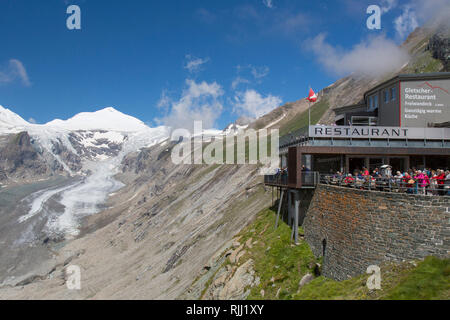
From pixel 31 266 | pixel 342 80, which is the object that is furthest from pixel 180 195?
pixel 342 80

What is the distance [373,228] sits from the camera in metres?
15.5

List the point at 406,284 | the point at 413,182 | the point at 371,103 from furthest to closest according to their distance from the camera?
1. the point at 371,103
2. the point at 413,182
3. the point at 406,284

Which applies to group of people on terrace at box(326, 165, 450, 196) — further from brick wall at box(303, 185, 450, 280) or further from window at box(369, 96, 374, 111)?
window at box(369, 96, 374, 111)

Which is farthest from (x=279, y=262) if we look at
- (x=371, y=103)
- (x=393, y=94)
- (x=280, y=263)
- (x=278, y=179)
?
(x=371, y=103)

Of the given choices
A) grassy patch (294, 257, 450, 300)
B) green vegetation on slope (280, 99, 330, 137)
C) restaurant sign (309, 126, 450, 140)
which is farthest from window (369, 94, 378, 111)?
green vegetation on slope (280, 99, 330, 137)

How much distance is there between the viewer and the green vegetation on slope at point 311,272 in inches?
484

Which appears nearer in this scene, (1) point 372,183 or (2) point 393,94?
(1) point 372,183

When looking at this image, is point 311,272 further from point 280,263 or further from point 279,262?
point 279,262

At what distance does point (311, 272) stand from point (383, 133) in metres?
9.56

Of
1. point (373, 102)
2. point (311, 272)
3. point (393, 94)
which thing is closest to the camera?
point (311, 272)

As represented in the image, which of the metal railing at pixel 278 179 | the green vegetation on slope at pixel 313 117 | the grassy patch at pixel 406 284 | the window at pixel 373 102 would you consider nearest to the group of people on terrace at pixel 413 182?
the grassy patch at pixel 406 284

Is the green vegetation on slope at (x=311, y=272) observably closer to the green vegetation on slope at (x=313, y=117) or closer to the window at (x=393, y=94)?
the window at (x=393, y=94)
